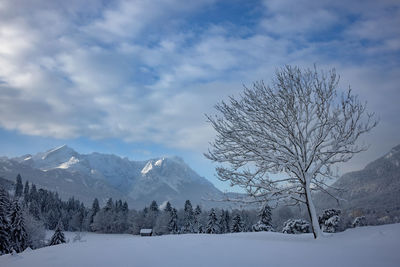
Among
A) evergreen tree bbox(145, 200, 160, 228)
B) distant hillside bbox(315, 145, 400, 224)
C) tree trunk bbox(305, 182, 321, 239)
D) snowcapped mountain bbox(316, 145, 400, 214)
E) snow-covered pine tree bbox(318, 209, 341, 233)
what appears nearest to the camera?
tree trunk bbox(305, 182, 321, 239)

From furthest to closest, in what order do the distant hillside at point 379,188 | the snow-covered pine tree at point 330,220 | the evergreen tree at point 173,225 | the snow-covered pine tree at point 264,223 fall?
the distant hillside at point 379,188
the evergreen tree at point 173,225
the snow-covered pine tree at point 264,223
the snow-covered pine tree at point 330,220

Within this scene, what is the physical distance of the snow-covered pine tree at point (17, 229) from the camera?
1391 inches

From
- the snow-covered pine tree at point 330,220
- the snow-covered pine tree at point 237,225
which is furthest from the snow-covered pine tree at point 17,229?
the snow-covered pine tree at point 330,220

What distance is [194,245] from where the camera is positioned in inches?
271

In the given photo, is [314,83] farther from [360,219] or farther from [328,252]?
[360,219]

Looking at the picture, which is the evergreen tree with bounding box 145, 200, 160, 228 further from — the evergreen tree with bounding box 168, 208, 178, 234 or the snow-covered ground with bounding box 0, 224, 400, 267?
the snow-covered ground with bounding box 0, 224, 400, 267

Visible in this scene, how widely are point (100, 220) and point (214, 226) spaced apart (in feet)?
185

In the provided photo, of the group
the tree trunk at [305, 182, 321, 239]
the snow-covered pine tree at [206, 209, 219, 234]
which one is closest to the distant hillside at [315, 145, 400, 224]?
the snow-covered pine tree at [206, 209, 219, 234]

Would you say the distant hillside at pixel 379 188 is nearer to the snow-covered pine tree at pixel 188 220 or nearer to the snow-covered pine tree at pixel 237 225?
the snow-covered pine tree at pixel 237 225

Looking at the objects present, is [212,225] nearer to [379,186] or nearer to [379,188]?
[379,188]

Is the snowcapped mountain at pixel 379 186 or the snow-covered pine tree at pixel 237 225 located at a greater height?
the snowcapped mountain at pixel 379 186

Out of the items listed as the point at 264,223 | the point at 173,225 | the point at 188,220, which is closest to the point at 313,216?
the point at 264,223

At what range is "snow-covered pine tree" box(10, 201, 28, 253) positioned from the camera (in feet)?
Result: 116

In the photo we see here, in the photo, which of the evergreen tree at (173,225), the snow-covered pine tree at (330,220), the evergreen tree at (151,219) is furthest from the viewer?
the evergreen tree at (151,219)
